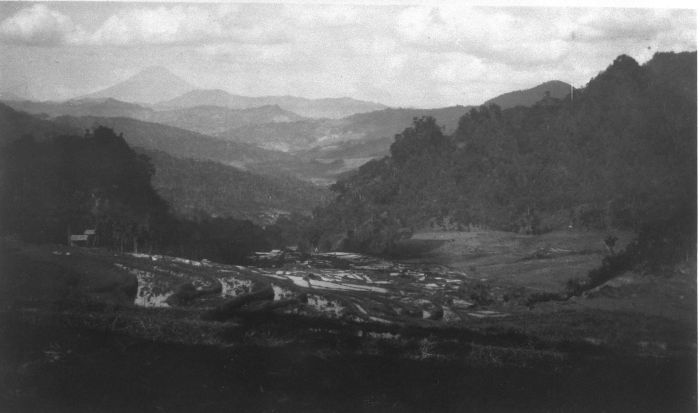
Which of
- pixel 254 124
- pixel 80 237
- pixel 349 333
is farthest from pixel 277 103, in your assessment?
pixel 349 333

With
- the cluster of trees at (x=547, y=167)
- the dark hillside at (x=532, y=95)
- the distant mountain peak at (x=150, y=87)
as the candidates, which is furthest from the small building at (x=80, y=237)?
the dark hillside at (x=532, y=95)

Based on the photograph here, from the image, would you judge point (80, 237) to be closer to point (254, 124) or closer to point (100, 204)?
point (100, 204)

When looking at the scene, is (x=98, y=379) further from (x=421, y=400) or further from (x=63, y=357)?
(x=421, y=400)

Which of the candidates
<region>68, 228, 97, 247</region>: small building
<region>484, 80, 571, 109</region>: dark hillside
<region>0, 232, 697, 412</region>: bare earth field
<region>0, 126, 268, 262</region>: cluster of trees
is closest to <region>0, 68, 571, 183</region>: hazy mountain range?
<region>484, 80, 571, 109</region>: dark hillside

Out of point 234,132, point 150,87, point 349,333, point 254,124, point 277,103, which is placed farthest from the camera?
point 234,132

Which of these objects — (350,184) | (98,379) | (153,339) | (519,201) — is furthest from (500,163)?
(98,379)

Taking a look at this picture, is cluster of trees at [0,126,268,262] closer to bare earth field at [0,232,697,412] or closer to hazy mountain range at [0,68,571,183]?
bare earth field at [0,232,697,412]
